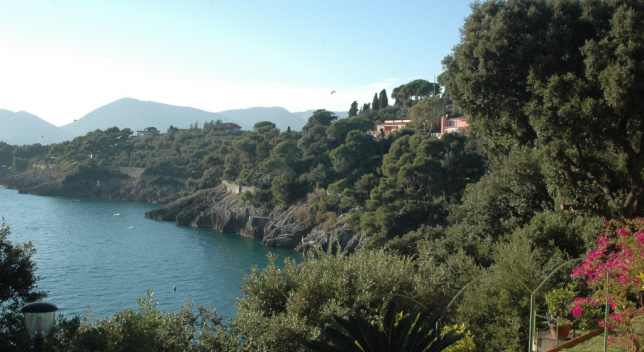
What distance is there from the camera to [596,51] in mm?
7398

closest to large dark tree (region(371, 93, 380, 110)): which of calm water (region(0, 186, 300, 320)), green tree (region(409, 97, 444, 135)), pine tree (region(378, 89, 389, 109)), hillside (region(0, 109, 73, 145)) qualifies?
pine tree (region(378, 89, 389, 109))

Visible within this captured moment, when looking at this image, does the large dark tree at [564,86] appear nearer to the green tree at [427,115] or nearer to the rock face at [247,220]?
the rock face at [247,220]

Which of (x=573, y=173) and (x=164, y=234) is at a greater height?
(x=573, y=173)

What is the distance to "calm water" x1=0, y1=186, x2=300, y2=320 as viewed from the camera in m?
24.1

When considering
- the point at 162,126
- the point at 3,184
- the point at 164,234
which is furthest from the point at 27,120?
the point at 164,234

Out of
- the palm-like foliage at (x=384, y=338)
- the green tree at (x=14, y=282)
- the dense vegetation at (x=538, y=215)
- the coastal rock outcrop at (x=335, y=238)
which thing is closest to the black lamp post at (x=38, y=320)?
the dense vegetation at (x=538, y=215)

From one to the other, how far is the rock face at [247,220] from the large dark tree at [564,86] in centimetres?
2573

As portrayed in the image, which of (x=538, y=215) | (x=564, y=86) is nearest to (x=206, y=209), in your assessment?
(x=538, y=215)

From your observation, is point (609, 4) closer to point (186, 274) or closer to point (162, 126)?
point (186, 274)

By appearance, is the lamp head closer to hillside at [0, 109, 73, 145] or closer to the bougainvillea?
the bougainvillea

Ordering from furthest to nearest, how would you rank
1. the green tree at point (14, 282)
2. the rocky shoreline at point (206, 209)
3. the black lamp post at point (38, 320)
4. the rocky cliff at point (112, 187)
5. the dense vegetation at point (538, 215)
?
the rocky cliff at point (112, 187)
the rocky shoreline at point (206, 209)
the dense vegetation at point (538, 215)
the green tree at point (14, 282)
the black lamp post at point (38, 320)

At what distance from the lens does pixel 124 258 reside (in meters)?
32.3

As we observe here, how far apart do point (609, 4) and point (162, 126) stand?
204284 millimetres

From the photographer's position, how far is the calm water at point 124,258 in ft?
79.0
